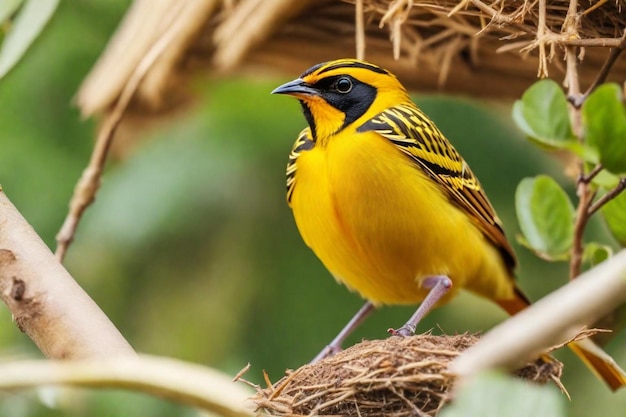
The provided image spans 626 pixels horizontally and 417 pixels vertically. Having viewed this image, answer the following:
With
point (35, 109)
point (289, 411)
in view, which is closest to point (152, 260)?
point (35, 109)

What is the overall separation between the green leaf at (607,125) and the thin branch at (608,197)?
12cm

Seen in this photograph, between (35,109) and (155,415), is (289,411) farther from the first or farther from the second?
(35,109)

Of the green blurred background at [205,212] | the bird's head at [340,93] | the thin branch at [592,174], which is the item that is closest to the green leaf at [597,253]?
the thin branch at [592,174]

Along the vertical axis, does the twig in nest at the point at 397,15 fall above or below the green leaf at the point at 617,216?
above

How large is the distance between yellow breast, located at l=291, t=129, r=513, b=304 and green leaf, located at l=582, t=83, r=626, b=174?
16.3 inches

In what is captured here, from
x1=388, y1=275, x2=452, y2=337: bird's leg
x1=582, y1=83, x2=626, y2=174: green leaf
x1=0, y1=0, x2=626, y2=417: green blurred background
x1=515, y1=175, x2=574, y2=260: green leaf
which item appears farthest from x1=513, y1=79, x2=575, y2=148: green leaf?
x1=0, y1=0, x2=626, y2=417: green blurred background

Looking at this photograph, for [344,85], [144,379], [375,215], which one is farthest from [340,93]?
[144,379]

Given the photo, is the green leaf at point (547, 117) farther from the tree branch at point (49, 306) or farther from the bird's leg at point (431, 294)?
the tree branch at point (49, 306)

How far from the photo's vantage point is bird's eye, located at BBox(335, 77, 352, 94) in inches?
68.4

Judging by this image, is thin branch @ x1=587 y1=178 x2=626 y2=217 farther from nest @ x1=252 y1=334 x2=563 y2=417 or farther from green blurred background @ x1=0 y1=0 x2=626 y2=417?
green blurred background @ x1=0 y1=0 x2=626 y2=417

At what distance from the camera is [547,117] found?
1.40 metres

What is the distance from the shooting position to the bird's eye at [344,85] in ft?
5.70

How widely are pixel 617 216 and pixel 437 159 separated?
352 millimetres

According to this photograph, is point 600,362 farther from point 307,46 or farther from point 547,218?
point 307,46
